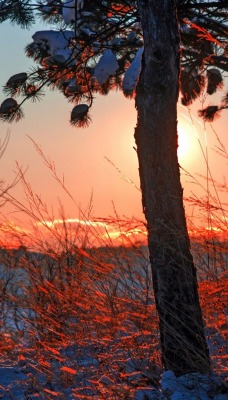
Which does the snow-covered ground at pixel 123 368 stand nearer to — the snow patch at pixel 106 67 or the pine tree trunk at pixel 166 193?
the pine tree trunk at pixel 166 193

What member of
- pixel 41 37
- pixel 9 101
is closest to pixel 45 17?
pixel 41 37

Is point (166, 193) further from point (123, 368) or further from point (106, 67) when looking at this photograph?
point (106, 67)

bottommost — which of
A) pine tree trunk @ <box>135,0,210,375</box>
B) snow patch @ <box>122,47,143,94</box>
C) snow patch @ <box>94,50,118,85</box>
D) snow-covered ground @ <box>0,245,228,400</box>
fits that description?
snow-covered ground @ <box>0,245,228,400</box>

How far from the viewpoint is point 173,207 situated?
167 inches

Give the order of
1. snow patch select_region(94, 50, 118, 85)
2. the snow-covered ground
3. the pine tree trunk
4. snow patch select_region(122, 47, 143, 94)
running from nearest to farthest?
the snow-covered ground, the pine tree trunk, snow patch select_region(122, 47, 143, 94), snow patch select_region(94, 50, 118, 85)

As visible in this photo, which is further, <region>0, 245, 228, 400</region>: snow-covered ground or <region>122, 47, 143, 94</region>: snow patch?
<region>122, 47, 143, 94</region>: snow patch

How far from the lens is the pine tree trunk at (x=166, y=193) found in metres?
4.13

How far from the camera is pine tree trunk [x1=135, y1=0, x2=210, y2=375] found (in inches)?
163

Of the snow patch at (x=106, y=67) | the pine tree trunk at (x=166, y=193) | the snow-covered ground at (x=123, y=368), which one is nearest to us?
the snow-covered ground at (x=123, y=368)

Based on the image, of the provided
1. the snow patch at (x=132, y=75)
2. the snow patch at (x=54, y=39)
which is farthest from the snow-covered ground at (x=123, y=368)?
the snow patch at (x=54, y=39)

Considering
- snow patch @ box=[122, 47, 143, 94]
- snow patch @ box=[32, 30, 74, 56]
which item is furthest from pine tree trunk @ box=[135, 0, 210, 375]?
snow patch @ box=[32, 30, 74, 56]

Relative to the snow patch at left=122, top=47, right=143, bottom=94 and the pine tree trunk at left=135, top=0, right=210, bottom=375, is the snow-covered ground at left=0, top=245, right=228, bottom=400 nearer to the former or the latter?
the pine tree trunk at left=135, top=0, right=210, bottom=375

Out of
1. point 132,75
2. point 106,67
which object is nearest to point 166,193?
point 132,75

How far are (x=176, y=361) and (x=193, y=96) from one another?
4206mm
